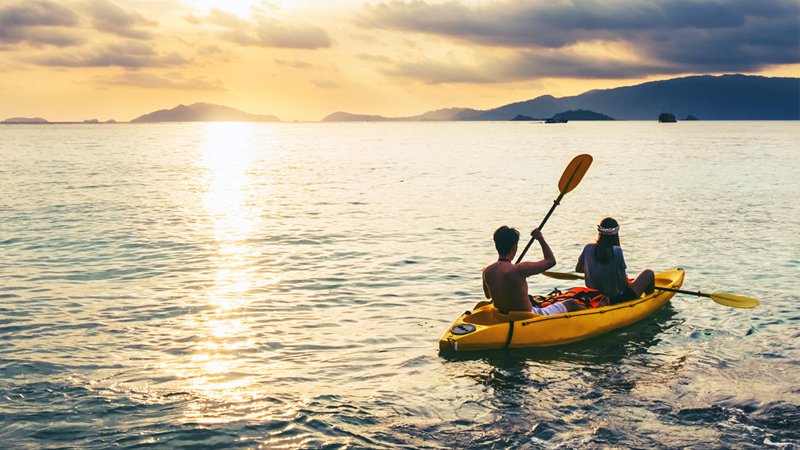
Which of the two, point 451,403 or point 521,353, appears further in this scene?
point 521,353

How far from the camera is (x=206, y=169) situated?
4978cm

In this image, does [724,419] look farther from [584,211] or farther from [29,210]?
[29,210]

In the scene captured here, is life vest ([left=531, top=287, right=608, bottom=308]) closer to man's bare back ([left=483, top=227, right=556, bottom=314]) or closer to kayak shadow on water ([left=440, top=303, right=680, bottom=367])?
kayak shadow on water ([left=440, top=303, right=680, bottom=367])

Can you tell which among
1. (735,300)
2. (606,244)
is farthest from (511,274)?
(735,300)

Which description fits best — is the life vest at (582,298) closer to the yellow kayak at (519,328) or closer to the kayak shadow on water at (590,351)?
the yellow kayak at (519,328)

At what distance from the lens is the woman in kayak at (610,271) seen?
986 centimetres

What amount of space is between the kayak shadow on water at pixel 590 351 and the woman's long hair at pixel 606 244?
1.17 meters

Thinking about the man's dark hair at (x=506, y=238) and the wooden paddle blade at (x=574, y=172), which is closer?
the man's dark hair at (x=506, y=238)

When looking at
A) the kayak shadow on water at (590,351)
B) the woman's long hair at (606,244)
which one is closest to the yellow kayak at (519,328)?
the kayak shadow on water at (590,351)

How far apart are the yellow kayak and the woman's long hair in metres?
0.76

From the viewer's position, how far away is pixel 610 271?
10.1m

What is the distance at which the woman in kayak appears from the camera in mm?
9859

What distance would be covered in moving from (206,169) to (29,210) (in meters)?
26.4

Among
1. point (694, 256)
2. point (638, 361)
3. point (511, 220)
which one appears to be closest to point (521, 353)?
point (638, 361)
